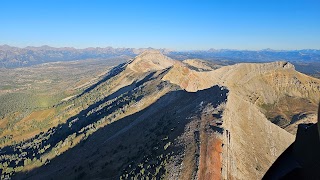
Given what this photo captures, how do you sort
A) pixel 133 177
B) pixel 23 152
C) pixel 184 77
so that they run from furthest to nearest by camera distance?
1. pixel 184 77
2. pixel 23 152
3. pixel 133 177

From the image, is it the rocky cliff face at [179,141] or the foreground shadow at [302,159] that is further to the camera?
the rocky cliff face at [179,141]

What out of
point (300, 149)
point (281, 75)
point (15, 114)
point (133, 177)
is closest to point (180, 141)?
point (133, 177)

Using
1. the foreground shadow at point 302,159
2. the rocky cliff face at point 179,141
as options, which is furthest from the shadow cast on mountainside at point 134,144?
the foreground shadow at point 302,159

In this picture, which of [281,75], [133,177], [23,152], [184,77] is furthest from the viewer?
[281,75]

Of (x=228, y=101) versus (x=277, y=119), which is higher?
(x=228, y=101)

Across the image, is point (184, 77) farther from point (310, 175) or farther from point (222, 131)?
point (310, 175)

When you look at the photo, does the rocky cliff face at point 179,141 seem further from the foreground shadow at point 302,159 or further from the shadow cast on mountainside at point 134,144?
the foreground shadow at point 302,159

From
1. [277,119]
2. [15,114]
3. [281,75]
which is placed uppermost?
[281,75]

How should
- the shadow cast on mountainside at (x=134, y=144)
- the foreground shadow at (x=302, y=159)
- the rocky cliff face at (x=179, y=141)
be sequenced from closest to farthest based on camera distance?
the foreground shadow at (x=302, y=159)
the rocky cliff face at (x=179, y=141)
the shadow cast on mountainside at (x=134, y=144)

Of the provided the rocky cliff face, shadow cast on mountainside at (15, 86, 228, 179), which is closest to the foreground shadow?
the rocky cliff face
